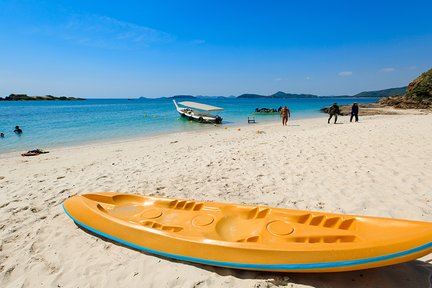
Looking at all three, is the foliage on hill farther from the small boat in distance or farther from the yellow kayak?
the yellow kayak

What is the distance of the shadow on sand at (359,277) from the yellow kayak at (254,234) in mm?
269

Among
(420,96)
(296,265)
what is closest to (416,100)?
(420,96)

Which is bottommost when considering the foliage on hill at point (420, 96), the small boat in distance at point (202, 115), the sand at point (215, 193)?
the sand at point (215, 193)

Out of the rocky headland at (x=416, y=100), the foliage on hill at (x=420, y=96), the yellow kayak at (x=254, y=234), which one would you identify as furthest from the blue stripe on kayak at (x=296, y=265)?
the foliage on hill at (x=420, y=96)

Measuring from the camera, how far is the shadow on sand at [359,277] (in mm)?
2666

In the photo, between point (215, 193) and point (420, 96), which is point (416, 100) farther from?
point (215, 193)

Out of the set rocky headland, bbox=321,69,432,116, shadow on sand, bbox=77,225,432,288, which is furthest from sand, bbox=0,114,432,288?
rocky headland, bbox=321,69,432,116

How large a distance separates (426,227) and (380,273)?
86cm

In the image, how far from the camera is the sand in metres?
2.94

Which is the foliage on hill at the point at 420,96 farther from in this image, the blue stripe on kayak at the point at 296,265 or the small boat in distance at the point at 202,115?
the blue stripe on kayak at the point at 296,265

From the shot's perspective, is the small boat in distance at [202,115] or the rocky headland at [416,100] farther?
the rocky headland at [416,100]

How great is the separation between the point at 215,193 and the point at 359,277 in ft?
10.8

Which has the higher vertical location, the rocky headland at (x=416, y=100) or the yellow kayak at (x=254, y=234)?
the rocky headland at (x=416, y=100)

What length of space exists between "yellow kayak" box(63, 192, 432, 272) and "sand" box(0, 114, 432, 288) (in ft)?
0.90
